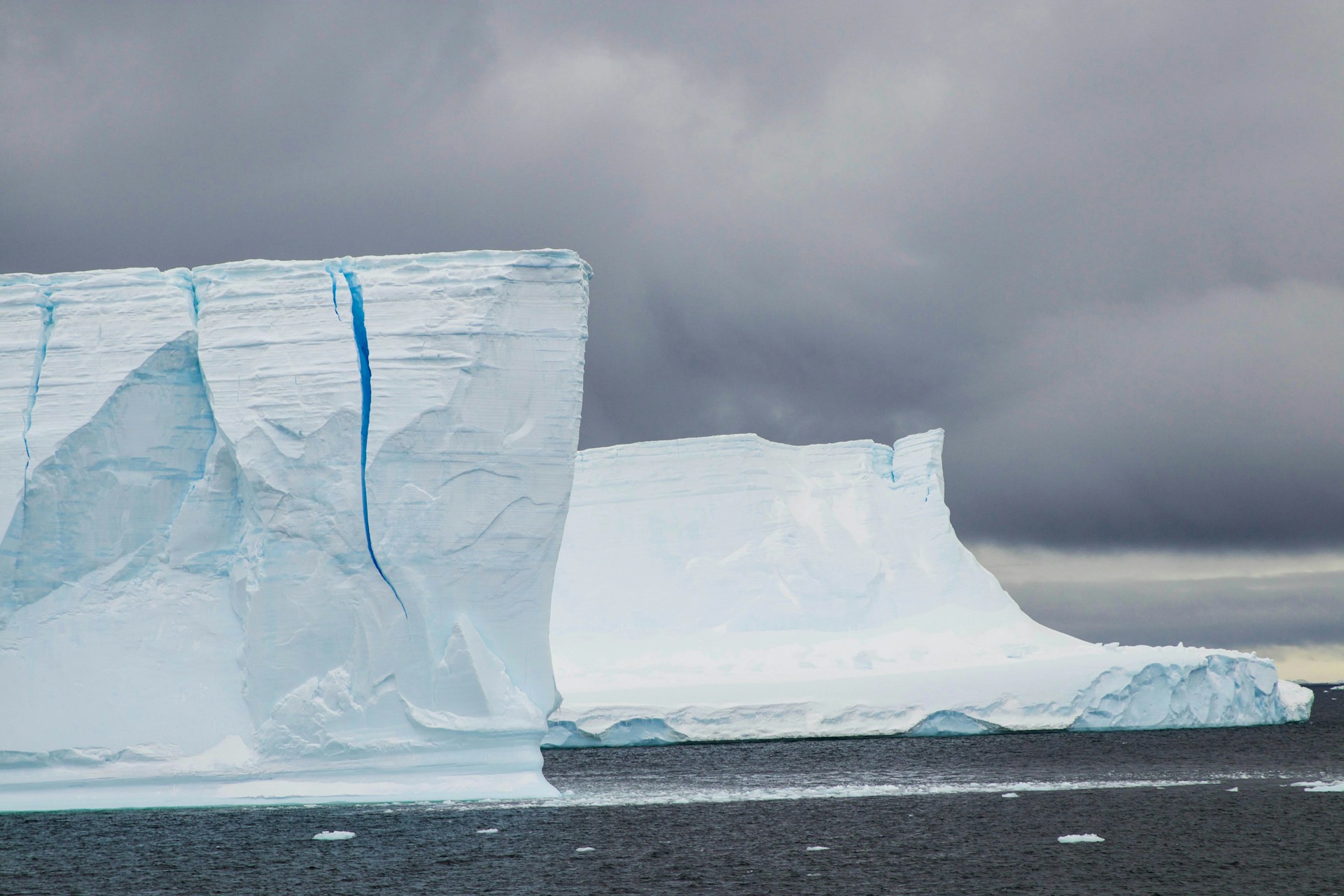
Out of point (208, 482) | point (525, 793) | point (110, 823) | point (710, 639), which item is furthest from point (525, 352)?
point (710, 639)

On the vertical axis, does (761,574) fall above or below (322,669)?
above

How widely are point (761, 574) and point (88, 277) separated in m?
24.1

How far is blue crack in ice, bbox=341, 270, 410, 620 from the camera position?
49.2 feet

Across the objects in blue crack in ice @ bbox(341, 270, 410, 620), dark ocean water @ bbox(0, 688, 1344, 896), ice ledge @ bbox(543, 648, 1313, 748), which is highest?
blue crack in ice @ bbox(341, 270, 410, 620)

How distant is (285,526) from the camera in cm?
1490

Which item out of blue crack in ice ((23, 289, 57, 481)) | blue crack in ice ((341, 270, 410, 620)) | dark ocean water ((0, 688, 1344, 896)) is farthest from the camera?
blue crack in ice ((23, 289, 57, 481))

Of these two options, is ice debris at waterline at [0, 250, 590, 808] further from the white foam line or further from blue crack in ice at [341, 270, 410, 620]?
the white foam line

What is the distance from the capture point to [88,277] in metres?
15.9

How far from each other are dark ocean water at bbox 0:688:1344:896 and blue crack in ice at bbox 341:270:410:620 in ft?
9.68

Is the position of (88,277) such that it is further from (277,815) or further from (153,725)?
(277,815)

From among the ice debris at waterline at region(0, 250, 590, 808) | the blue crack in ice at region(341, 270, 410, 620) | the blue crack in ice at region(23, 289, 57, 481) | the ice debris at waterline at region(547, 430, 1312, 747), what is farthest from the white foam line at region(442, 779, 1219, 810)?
the ice debris at waterline at region(547, 430, 1312, 747)

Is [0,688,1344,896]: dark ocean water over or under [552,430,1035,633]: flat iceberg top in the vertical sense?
under

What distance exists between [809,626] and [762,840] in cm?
2324

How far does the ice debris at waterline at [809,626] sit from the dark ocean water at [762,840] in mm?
7097
